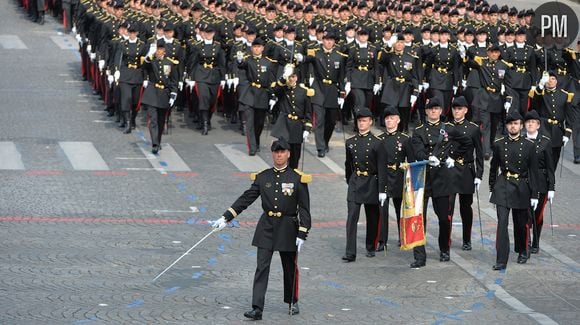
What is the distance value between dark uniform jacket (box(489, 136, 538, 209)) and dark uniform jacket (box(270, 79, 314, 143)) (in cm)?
685

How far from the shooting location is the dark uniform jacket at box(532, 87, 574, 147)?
25000mm

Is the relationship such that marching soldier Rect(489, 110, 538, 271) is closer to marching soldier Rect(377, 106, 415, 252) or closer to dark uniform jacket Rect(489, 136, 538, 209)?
dark uniform jacket Rect(489, 136, 538, 209)

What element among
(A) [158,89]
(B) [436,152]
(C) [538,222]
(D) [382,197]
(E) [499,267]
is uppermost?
(A) [158,89]

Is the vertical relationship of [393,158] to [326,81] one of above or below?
below

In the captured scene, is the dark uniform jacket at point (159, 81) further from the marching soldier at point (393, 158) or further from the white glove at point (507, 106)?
the marching soldier at point (393, 158)

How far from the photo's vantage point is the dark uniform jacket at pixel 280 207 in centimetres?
1627

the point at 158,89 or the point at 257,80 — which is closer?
the point at 158,89

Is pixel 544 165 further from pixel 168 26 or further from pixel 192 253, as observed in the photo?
pixel 168 26

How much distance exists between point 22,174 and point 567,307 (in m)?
10.9

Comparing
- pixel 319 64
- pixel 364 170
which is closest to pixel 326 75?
pixel 319 64

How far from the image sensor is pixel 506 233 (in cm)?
1884

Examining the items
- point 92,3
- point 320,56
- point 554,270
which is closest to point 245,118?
point 320,56

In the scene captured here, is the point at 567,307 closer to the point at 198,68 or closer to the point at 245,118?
the point at 245,118

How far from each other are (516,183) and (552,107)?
632 cm
